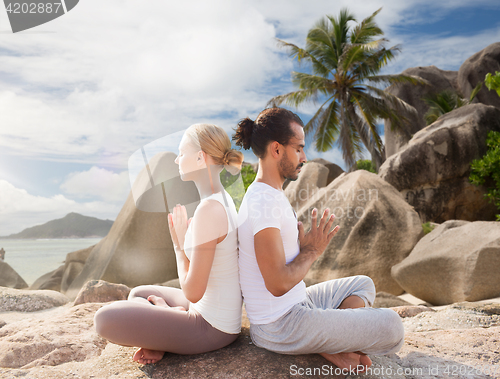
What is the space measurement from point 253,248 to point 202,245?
26 centimetres

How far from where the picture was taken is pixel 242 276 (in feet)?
6.20

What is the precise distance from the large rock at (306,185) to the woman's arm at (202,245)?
279 inches

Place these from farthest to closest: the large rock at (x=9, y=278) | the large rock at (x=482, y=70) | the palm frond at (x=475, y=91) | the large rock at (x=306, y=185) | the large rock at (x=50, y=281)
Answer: the large rock at (x=482, y=70) < the palm frond at (x=475, y=91) < the large rock at (x=306, y=185) < the large rock at (x=9, y=278) < the large rock at (x=50, y=281)

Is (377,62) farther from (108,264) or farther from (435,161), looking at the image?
(108,264)

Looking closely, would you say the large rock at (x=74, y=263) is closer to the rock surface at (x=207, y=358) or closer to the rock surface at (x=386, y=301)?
the rock surface at (x=207, y=358)

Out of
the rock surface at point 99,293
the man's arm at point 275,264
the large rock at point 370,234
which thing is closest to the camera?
the man's arm at point 275,264

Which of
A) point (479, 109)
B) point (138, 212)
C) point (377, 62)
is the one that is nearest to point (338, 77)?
point (377, 62)

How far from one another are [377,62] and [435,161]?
6932mm

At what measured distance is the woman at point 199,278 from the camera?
173cm

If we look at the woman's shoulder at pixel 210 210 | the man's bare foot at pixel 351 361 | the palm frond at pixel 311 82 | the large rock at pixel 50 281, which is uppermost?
the palm frond at pixel 311 82

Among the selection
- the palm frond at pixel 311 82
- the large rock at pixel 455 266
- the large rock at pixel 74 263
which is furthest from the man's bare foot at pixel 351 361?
the palm frond at pixel 311 82

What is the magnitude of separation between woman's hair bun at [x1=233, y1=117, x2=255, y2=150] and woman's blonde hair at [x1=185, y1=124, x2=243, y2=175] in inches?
2.6

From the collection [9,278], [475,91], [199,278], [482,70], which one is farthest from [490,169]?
[9,278]

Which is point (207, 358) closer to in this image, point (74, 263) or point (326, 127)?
point (74, 263)
